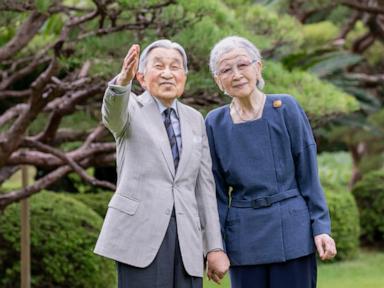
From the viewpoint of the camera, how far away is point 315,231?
3.11 m

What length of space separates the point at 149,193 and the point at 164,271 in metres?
0.25

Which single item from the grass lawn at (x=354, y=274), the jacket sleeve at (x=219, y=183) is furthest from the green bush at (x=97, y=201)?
the jacket sleeve at (x=219, y=183)

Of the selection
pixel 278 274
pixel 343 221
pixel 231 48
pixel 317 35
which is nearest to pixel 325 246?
pixel 278 274

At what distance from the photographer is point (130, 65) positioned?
2818 millimetres

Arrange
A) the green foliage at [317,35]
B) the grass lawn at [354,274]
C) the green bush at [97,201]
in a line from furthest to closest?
the green foliage at [317,35], the green bush at [97,201], the grass lawn at [354,274]

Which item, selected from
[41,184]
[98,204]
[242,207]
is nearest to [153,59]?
[242,207]

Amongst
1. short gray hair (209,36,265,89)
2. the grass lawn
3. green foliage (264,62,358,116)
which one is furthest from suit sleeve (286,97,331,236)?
the grass lawn

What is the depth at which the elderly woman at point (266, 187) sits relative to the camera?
3.10m

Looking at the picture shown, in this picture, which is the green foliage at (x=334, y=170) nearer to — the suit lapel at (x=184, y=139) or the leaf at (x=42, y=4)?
the leaf at (x=42, y=4)

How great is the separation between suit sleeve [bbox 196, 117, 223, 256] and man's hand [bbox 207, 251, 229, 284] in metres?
0.02

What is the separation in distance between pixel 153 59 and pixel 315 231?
30.9 inches

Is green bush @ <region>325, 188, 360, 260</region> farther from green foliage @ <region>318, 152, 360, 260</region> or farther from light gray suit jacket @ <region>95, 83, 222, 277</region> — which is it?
light gray suit jacket @ <region>95, 83, 222, 277</region>

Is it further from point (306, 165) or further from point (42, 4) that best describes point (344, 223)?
point (306, 165)

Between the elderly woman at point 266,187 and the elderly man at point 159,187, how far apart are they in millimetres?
102
